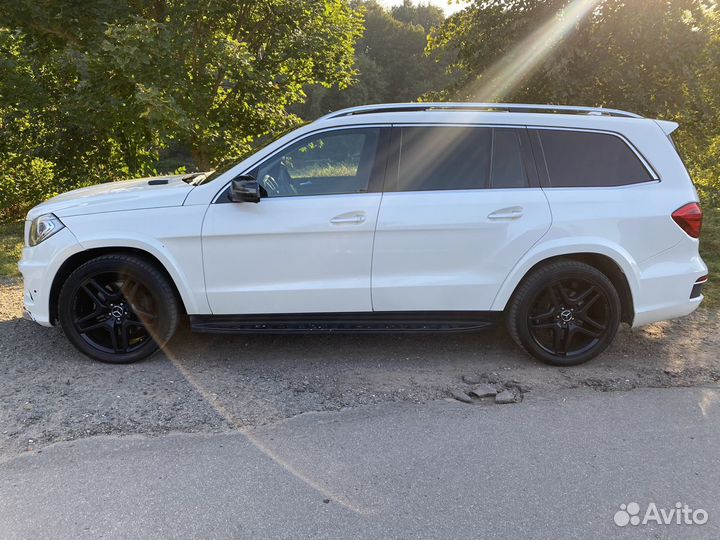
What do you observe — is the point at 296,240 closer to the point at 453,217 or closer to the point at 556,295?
the point at 453,217

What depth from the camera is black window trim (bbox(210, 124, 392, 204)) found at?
13.7 ft

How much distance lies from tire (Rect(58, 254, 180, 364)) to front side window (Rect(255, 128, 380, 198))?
3.61 feet

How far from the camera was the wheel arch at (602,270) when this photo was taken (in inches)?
166

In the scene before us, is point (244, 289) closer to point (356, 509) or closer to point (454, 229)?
point (454, 229)

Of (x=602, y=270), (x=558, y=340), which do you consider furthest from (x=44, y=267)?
(x=602, y=270)

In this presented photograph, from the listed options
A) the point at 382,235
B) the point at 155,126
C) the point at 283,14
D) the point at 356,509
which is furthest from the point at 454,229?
the point at 283,14

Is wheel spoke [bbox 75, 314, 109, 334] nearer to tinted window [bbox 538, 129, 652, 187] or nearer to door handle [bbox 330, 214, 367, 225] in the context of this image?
door handle [bbox 330, 214, 367, 225]

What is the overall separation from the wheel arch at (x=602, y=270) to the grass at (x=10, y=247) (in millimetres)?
5872

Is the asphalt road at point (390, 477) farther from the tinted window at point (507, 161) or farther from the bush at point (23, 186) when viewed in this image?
the bush at point (23, 186)

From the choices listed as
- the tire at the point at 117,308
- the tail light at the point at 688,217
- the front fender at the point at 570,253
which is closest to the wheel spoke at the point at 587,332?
the front fender at the point at 570,253

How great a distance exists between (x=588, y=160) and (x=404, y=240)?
151 cm

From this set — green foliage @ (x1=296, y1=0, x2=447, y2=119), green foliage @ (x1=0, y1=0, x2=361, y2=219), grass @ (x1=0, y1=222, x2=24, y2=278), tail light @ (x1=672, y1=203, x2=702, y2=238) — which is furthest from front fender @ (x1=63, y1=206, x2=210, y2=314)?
green foliage @ (x1=296, y1=0, x2=447, y2=119)

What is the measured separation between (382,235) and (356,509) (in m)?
1.95

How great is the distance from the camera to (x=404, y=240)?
13.5ft
